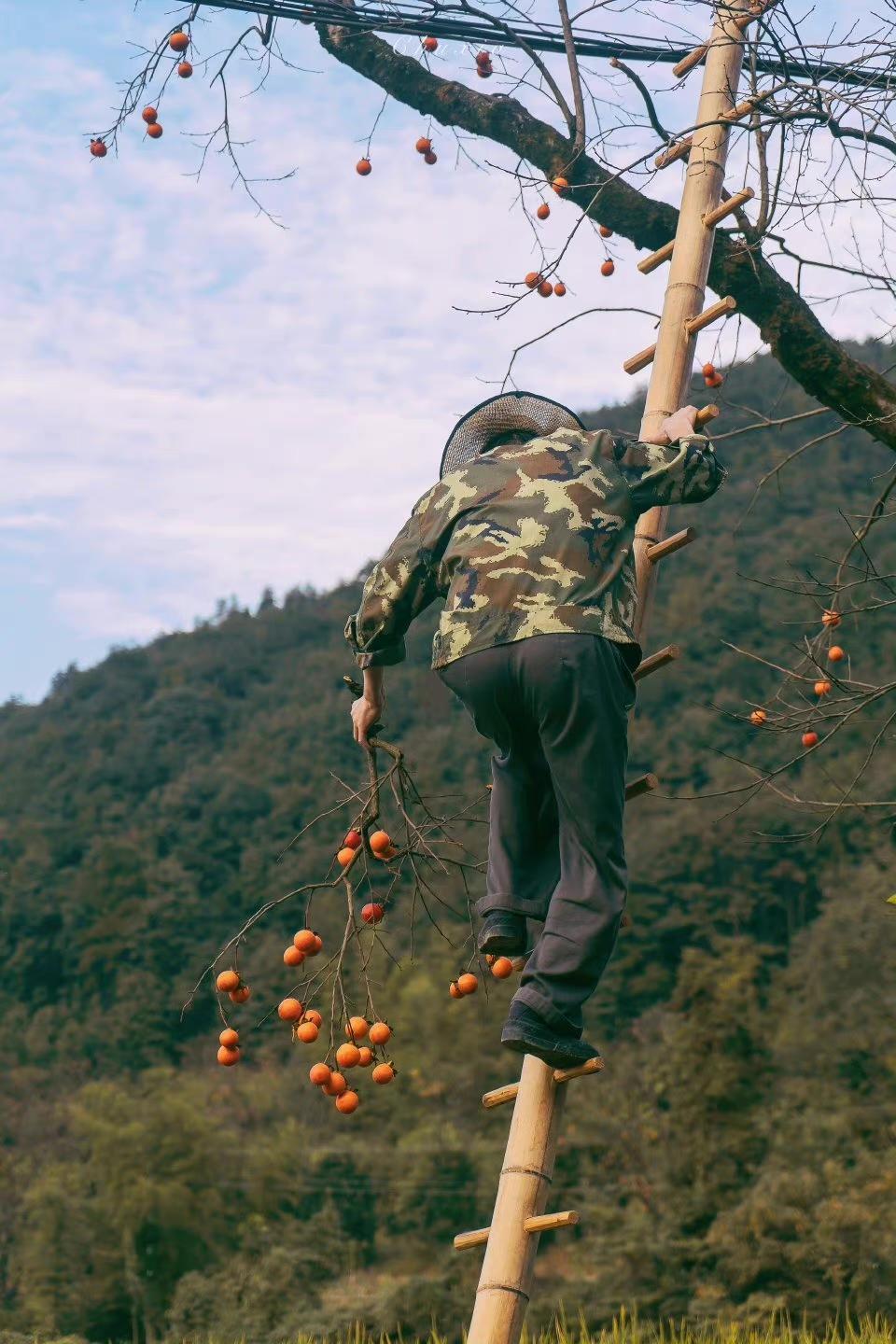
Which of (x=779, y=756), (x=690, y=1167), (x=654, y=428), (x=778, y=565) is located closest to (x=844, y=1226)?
(x=690, y=1167)

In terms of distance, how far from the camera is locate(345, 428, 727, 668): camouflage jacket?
259 cm

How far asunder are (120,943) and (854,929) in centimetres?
1336

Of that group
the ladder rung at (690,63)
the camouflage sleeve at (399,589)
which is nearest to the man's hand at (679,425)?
the camouflage sleeve at (399,589)

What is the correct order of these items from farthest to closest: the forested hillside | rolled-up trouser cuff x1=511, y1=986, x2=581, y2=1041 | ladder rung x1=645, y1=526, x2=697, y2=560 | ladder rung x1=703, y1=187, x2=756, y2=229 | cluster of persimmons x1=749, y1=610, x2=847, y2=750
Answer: the forested hillside
cluster of persimmons x1=749, y1=610, x2=847, y2=750
ladder rung x1=703, y1=187, x2=756, y2=229
ladder rung x1=645, y1=526, x2=697, y2=560
rolled-up trouser cuff x1=511, y1=986, x2=581, y2=1041

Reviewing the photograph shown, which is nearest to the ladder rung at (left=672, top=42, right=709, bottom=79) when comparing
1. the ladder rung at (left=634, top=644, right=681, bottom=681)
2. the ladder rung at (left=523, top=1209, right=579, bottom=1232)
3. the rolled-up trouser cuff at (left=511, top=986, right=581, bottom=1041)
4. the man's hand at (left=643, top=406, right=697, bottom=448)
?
the man's hand at (left=643, top=406, right=697, bottom=448)

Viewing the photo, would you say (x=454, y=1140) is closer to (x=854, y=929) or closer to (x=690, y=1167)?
(x=690, y=1167)

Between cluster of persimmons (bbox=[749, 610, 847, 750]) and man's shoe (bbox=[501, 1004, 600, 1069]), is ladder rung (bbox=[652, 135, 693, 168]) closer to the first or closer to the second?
cluster of persimmons (bbox=[749, 610, 847, 750])

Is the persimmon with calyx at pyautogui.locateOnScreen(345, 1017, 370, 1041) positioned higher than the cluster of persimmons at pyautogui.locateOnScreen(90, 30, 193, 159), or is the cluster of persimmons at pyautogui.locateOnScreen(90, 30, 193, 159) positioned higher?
the cluster of persimmons at pyautogui.locateOnScreen(90, 30, 193, 159)

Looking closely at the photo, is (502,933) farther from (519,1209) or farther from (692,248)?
(692,248)

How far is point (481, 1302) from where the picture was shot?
2.49 m

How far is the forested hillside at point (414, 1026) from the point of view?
14.2 meters

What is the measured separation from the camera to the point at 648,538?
3193 mm

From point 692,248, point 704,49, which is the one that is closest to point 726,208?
point 692,248

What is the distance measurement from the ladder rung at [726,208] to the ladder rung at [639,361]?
A: 1.11 ft
